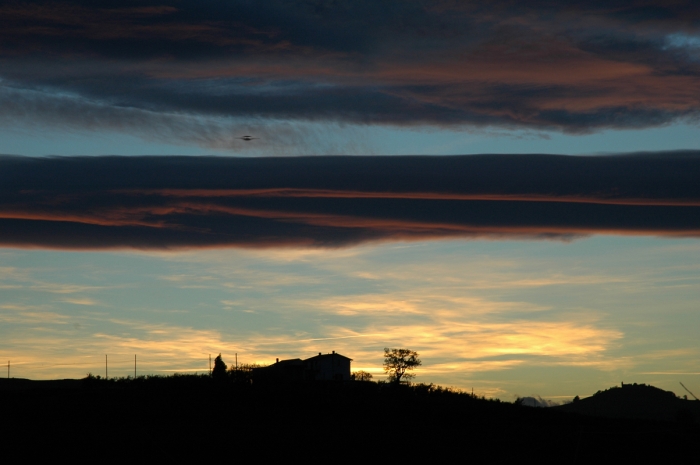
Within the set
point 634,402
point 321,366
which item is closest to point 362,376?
point 321,366

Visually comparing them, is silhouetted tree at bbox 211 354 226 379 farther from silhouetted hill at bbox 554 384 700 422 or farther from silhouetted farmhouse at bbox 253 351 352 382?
silhouetted hill at bbox 554 384 700 422

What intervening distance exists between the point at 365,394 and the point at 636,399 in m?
134

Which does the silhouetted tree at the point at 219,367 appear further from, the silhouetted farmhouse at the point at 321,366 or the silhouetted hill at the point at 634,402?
the silhouetted hill at the point at 634,402

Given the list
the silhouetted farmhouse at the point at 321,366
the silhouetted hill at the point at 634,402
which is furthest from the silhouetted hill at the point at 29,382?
the silhouetted hill at the point at 634,402

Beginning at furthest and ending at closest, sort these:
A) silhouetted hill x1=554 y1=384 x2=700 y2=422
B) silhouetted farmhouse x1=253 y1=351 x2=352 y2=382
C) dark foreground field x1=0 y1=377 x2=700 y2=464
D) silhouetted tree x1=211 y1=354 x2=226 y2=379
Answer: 1. silhouetted hill x1=554 y1=384 x2=700 y2=422
2. silhouetted farmhouse x1=253 y1=351 x2=352 y2=382
3. silhouetted tree x1=211 y1=354 x2=226 y2=379
4. dark foreground field x1=0 y1=377 x2=700 y2=464

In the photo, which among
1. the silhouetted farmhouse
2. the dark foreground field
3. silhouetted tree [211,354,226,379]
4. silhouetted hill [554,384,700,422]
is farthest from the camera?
silhouetted hill [554,384,700,422]

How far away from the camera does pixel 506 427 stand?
50.3 m

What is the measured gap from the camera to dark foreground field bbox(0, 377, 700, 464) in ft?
118

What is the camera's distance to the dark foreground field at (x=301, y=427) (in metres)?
35.9

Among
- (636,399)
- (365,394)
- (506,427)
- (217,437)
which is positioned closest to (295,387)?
(365,394)

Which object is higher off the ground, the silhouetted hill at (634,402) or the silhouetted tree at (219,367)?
the silhouetted tree at (219,367)

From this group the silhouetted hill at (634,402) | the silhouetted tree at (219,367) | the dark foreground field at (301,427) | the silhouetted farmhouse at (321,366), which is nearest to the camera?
the dark foreground field at (301,427)

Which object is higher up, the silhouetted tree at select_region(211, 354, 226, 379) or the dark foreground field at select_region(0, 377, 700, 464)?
the silhouetted tree at select_region(211, 354, 226, 379)

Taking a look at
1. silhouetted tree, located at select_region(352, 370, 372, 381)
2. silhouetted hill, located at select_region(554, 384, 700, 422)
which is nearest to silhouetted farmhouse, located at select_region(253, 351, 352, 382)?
silhouetted tree, located at select_region(352, 370, 372, 381)
